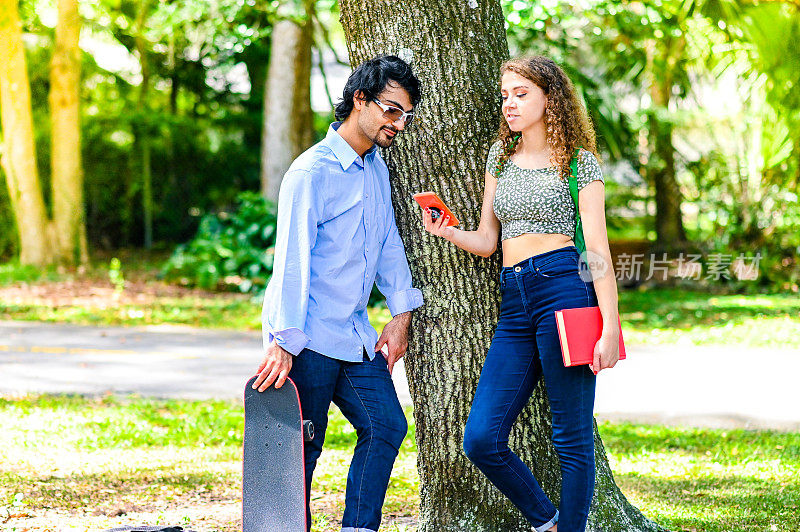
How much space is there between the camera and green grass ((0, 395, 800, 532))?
14.6 feet

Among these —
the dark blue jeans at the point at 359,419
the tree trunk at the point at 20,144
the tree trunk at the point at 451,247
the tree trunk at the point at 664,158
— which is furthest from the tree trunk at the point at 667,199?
the dark blue jeans at the point at 359,419

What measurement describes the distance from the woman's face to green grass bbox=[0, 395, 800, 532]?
6.57ft

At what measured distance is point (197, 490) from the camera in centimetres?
487

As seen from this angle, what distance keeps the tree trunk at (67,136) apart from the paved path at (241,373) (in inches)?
219

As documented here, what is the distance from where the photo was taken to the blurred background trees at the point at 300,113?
1201cm

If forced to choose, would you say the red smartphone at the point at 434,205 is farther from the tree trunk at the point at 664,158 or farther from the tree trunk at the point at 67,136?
the tree trunk at the point at 67,136

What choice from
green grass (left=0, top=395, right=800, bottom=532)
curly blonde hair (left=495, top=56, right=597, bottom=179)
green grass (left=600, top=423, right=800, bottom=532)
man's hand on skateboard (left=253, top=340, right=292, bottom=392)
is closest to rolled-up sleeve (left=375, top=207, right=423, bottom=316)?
man's hand on skateboard (left=253, top=340, right=292, bottom=392)

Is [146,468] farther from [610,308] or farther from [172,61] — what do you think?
[172,61]

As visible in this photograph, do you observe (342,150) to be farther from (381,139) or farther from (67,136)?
(67,136)

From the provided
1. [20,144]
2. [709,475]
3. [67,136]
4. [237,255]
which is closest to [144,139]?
[67,136]

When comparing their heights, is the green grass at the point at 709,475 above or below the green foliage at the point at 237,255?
below

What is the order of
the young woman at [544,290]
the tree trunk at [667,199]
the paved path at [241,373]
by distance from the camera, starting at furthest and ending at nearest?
the tree trunk at [667,199] < the paved path at [241,373] < the young woman at [544,290]

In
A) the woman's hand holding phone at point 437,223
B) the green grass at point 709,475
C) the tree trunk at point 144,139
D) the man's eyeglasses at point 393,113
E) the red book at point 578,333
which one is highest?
the tree trunk at point 144,139

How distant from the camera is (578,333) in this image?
10.4 feet
